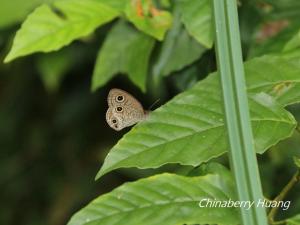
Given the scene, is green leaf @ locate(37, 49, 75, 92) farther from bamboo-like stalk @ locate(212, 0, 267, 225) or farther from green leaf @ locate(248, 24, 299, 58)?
bamboo-like stalk @ locate(212, 0, 267, 225)

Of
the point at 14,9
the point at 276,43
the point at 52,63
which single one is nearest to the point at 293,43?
the point at 276,43

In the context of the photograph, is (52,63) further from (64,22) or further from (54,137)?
(54,137)

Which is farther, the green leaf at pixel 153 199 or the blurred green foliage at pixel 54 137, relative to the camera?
the blurred green foliage at pixel 54 137

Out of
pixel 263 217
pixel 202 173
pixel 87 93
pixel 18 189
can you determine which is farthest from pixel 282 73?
pixel 18 189

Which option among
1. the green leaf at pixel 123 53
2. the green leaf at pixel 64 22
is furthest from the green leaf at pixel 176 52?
the green leaf at pixel 64 22

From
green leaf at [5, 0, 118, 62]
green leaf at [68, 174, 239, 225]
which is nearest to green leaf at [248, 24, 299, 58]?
green leaf at [5, 0, 118, 62]

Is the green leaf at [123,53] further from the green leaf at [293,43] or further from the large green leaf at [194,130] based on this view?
the large green leaf at [194,130]

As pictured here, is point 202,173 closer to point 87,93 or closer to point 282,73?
point 282,73
